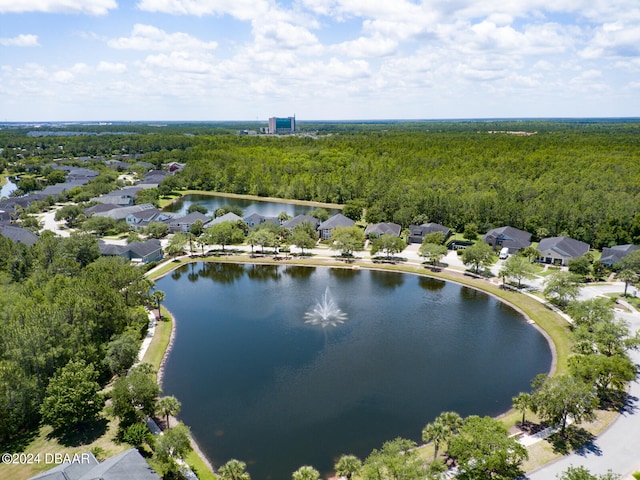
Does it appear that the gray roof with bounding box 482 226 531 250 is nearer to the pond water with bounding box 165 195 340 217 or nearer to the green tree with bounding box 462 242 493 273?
the green tree with bounding box 462 242 493 273

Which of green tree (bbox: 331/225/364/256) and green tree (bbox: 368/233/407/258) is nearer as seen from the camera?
green tree (bbox: 368/233/407/258)

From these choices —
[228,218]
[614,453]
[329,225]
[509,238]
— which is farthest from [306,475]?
[228,218]

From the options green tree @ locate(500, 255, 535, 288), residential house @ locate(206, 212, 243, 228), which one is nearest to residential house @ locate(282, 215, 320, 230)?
residential house @ locate(206, 212, 243, 228)

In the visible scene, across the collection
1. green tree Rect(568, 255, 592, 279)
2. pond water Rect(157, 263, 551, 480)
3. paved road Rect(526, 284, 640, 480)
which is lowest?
pond water Rect(157, 263, 551, 480)

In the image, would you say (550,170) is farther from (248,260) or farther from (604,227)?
(248,260)

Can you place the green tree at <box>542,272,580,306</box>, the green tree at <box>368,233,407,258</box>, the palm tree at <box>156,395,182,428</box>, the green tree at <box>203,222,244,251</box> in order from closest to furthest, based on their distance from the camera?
the palm tree at <box>156,395,182,428</box> → the green tree at <box>542,272,580,306</box> → the green tree at <box>368,233,407,258</box> → the green tree at <box>203,222,244,251</box>

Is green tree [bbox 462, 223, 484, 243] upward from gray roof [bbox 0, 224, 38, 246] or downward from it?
downward

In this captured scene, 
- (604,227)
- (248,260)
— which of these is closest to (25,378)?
(248,260)
